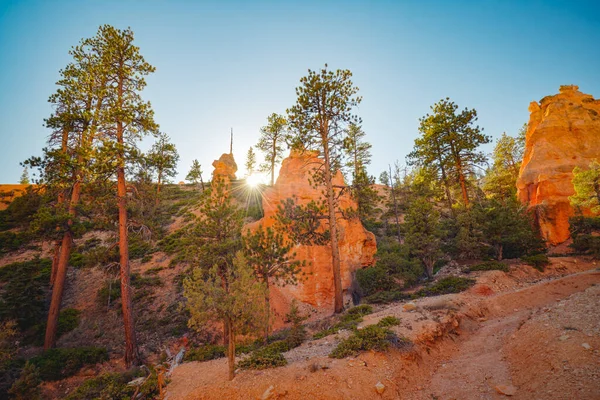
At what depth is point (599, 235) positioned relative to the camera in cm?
1647

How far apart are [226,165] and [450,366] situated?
50865mm

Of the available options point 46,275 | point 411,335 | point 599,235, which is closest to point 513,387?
point 411,335

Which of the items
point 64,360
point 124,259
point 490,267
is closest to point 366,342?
point 124,259

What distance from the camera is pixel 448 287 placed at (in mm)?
14070

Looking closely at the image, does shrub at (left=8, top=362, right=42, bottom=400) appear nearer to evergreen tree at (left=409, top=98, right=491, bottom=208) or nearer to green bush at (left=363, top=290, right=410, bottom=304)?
green bush at (left=363, top=290, right=410, bottom=304)

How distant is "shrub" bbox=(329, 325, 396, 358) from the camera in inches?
303

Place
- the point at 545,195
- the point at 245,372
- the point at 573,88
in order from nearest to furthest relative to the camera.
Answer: the point at 245,372 < the point at 545,195 < the point at 573,88

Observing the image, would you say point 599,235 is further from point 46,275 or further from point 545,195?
point 46,275

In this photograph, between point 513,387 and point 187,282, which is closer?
point 513,387

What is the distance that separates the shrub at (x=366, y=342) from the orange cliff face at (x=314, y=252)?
8344 millimetres

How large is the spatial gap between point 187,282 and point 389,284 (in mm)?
13944

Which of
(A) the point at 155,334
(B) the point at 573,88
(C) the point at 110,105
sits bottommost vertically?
(A) the point at 155,334

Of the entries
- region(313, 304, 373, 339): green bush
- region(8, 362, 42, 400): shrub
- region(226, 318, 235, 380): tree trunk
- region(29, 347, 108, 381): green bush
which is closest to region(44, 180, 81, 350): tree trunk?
region(29, 347, 108, 381): green bush

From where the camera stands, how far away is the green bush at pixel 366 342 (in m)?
7.69
